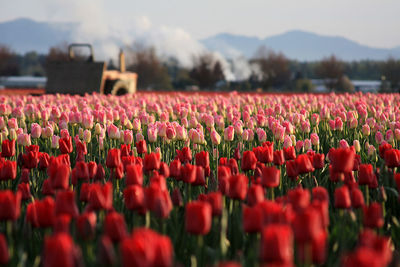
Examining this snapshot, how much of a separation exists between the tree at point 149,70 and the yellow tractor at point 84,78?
2691 inches

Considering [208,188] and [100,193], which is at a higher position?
[100,193]

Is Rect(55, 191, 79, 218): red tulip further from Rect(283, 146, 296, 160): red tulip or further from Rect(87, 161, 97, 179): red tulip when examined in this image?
Rect(283, 146, 296, 160): red tulip

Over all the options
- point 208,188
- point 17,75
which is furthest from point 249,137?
point 17,75

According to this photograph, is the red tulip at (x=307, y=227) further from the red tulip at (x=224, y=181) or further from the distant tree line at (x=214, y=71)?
the distant tree line at (x=214, y=71)

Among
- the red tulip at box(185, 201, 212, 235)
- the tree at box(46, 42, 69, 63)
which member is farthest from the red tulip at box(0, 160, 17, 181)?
the tree at box(46, 42, 69, 63)

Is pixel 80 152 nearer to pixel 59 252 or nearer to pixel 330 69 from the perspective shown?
pixel 59 252

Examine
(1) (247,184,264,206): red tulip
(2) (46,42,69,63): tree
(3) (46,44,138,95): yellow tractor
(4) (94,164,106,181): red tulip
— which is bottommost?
(4) (94,164,106,181): red tulip

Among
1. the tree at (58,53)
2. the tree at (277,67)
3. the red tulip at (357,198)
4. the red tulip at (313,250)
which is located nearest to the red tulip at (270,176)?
the red tulip at (357,198)

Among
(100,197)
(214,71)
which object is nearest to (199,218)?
(100,197)

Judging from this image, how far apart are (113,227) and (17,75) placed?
132m

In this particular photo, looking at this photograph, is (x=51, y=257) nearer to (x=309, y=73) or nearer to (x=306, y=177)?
(x=306, y=177)

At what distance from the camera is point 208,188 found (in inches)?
174

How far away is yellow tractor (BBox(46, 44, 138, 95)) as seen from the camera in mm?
18188

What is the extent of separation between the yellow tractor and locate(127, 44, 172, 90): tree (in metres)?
68.3
